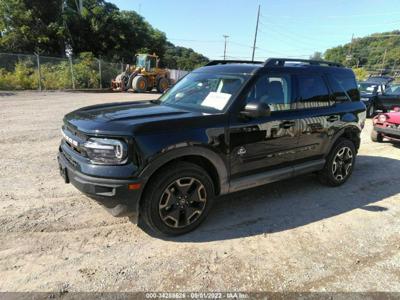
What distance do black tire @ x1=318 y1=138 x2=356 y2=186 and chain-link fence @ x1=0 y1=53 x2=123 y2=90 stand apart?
64.1 ft

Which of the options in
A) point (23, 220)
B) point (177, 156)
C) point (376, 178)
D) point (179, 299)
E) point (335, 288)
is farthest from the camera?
point (376, 178)

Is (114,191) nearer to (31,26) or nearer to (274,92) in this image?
(274,92)

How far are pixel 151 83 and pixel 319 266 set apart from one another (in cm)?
2186

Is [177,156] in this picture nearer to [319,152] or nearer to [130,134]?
[130,134]

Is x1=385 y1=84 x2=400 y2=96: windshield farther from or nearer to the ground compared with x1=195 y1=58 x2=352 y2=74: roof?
nearer to the ground

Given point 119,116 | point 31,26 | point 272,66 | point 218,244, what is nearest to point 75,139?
point 119,116

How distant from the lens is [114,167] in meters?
3.05

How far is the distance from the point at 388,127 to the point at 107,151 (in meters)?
7.81

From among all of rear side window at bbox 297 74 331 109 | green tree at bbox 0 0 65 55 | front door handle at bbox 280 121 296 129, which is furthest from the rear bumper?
green tree at bbox 0 0 65 55

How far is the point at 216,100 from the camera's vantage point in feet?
12.6

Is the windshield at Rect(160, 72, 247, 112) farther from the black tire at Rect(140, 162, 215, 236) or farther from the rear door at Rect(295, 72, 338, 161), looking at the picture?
the rear door at Rect(295, 72, 338, 161)

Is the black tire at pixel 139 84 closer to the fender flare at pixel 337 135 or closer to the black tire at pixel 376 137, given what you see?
the black tire at pixel 376 137

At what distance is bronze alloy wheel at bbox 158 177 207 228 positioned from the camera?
339cm

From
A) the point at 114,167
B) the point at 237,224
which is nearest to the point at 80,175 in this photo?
the point at 114,167
